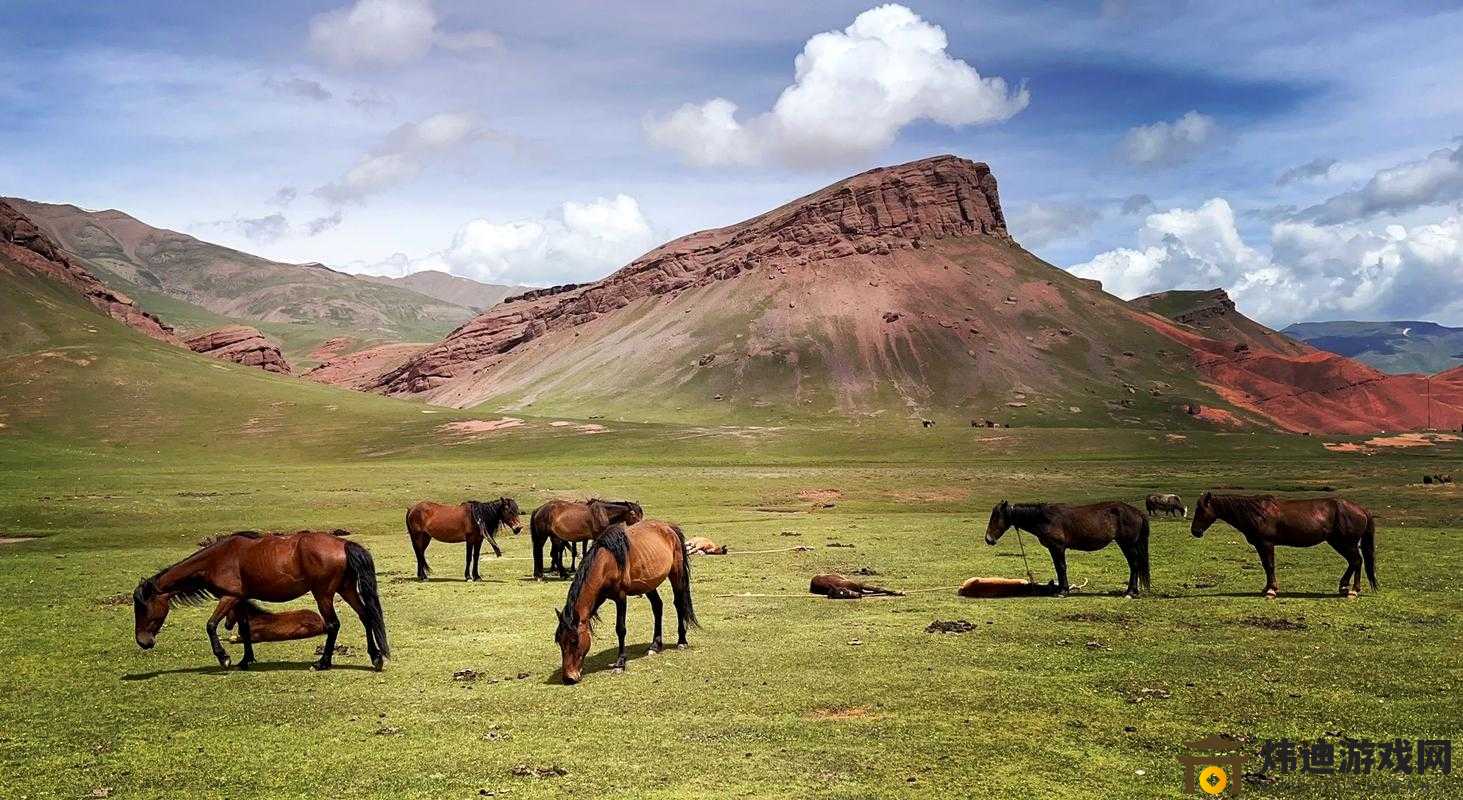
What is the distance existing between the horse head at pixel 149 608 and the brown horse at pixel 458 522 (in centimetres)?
1253

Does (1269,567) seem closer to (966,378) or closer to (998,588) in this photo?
(998,588)

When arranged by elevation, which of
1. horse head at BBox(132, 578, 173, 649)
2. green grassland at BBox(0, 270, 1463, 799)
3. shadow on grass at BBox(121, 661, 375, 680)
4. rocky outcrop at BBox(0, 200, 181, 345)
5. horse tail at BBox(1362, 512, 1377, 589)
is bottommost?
shadow on grass at BBox(121, 661, 375, 680)

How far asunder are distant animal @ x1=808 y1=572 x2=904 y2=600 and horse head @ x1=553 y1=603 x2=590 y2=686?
9234 mm

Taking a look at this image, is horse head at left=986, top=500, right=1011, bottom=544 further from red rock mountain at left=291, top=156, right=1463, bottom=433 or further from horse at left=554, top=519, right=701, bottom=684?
red rock mountain at left=291, top=156, right=1463, bottom=433

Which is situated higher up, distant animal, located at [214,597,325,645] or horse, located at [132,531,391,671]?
horse, located at [132,531,391,671]

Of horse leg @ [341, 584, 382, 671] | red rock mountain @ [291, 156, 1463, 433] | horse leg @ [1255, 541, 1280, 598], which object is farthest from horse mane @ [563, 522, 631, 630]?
red rock mountain @ [291, 156, 1463, 433]

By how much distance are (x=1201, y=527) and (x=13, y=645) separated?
2752cm

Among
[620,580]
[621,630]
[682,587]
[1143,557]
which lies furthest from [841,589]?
[620,580]

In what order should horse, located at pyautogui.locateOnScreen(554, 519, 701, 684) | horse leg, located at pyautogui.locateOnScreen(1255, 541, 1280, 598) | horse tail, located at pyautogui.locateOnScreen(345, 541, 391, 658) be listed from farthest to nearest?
horse leg, located at pyautogui.locateOnScreen(1255, 541, 1280, 598) < horse tail, located at pyautogui.locateOnScreen(345, 541, 391, 658) < horse, located at pyautogui.locateOnScreen(554, 519, 701, 684)

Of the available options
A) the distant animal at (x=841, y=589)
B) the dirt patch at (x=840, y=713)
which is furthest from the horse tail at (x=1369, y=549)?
the dirt patch at (x=840, y=713)

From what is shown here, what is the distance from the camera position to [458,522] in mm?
30969

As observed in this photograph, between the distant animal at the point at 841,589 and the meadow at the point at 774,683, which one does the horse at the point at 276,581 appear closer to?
the meadow at the point at 774,683

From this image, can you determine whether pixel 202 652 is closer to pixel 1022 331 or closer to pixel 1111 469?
pixel 1111 469

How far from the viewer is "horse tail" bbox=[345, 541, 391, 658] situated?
16.8 metres
